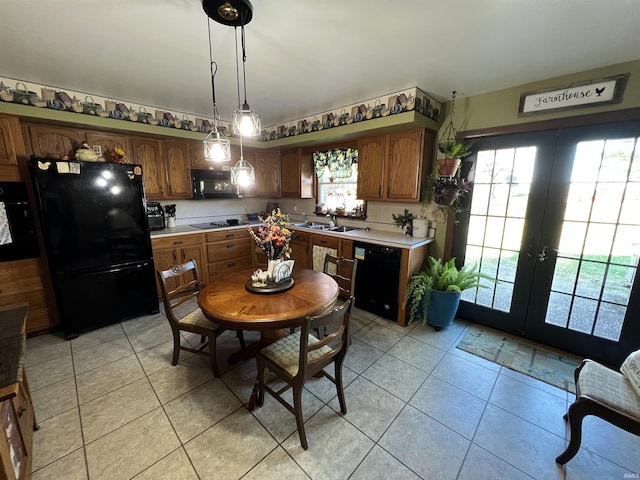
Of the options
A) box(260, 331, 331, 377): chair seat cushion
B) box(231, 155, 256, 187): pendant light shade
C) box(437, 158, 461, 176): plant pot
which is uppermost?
box(437, 158, 461, 176): plant pot

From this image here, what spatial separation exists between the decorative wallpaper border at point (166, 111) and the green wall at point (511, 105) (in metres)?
0.30

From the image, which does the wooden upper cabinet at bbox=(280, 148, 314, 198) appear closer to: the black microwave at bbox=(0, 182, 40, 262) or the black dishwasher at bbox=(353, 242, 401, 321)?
the black dishwasher at bbox=(353, 242, 401, 321)

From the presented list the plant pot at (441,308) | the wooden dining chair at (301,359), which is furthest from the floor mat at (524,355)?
the wooden dining chair at (301,359)

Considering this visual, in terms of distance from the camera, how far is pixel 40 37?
1731 millimetres

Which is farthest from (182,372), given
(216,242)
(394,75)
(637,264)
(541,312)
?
(637,264)

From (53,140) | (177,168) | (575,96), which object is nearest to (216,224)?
(177,168)

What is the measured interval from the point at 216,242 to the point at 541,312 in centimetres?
401

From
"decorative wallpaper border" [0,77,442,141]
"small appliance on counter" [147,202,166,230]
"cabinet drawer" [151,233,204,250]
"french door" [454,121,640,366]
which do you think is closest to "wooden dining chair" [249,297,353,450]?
"french door" [454,121,640,366]

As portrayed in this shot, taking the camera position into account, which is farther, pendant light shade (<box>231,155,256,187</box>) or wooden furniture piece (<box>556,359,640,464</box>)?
pendant light shade (<box>231,155,256,187</box>)

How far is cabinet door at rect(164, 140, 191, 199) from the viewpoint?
138 inches

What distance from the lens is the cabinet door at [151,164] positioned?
3240 mm

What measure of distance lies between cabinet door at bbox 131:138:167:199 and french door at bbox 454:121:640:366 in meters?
3.87

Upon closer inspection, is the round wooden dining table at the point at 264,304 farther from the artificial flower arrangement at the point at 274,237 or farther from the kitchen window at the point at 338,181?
the kitchen window at the point at 338,181

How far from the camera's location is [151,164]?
3.36m
